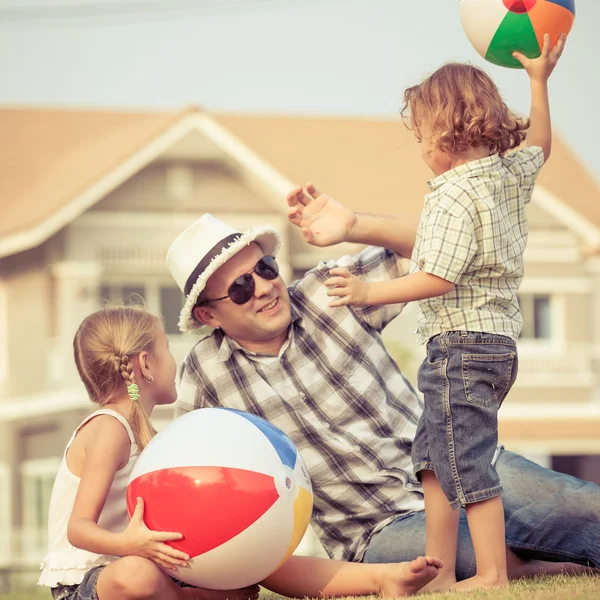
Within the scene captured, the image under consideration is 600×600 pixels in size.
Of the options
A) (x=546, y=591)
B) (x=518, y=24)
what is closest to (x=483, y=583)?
(x=546, y=591)

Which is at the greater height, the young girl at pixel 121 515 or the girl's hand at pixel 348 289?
the girl's hand at pixel 348 289

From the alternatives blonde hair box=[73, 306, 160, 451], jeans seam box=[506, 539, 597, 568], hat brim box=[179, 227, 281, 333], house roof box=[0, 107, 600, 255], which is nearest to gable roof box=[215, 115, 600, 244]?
house roof box=[0, 107, 600, 255]

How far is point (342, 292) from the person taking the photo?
385 centimetres

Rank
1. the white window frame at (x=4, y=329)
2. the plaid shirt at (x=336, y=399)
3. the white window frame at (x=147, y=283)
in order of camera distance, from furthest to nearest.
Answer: the white window frame at (x=4, y=329), the white window frame at (x=147, y=283), the plaid shirt at (x=336, y=399)

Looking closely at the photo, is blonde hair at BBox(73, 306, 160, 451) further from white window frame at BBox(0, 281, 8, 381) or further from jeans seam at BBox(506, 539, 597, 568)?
white window frame at BBox(0, 281, 8, 381)

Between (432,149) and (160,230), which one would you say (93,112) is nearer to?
(160,230)

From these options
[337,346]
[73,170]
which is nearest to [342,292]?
[337,346]

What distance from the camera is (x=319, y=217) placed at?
4520mm

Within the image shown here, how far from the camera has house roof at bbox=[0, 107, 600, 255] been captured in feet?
75.1

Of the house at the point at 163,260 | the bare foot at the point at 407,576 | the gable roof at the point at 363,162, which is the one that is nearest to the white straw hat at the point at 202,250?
the bare foot at the point at 407,576

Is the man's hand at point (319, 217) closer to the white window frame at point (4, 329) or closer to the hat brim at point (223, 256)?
the hat brim at point (223, 256)

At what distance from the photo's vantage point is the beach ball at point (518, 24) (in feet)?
14.1

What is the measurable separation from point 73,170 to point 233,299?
20.0 metres

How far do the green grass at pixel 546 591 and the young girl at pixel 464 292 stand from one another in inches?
5.3
